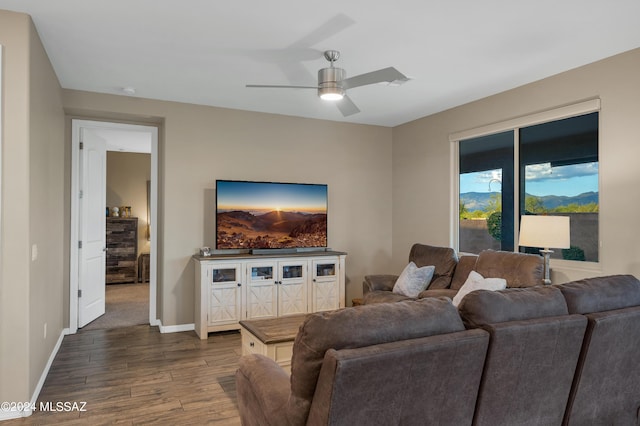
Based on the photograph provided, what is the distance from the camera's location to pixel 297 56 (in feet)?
11.6

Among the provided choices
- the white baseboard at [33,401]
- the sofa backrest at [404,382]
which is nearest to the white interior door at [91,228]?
the white baseboard at [33,401]

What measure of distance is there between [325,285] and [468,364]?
11.9 ft

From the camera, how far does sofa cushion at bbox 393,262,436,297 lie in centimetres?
459

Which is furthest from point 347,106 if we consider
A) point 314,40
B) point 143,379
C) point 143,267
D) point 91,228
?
point 143,267

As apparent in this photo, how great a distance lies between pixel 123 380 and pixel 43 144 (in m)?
1.98

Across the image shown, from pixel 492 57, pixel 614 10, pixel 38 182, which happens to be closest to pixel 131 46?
pixel 38 182

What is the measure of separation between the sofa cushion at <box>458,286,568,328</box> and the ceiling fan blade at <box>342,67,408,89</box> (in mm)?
1558

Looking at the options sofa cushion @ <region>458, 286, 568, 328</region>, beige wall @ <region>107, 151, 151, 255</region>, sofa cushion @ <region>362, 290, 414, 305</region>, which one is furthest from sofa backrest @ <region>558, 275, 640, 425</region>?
beige wall @ <region>107, 151, 151, 255</region>

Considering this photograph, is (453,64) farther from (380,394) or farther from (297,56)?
(380,394)

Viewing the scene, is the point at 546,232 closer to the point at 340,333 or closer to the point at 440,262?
the point at 440,262

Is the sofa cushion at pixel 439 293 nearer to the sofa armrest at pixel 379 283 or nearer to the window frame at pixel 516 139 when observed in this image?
the sofa armrest at pixel 379 283

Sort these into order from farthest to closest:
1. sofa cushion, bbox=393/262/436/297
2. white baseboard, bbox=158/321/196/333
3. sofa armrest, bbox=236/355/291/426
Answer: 1. white baseboard, bbox=158/321/196/333
2. sofa cushion, bbox=393/262/436/297
3. sofa armrest, bbox=236/355/291/426

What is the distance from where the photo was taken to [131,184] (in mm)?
8750

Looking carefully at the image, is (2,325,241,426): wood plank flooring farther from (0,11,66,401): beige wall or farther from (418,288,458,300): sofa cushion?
(418,288,458,300): sofa cushion
